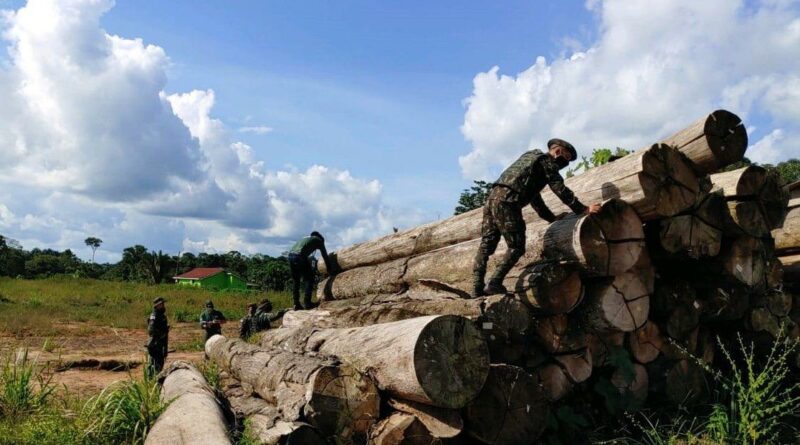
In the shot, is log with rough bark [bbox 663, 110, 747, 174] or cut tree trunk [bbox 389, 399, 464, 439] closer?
cut tree trunk [bbox 389, 399, 464, 439]

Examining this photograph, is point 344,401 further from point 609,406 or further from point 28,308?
point 28,308

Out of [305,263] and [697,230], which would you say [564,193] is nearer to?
[697,230]

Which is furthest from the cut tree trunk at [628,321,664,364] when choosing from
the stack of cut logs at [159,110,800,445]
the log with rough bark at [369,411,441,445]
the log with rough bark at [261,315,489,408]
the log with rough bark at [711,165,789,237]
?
the log with rough bark at [369,411,441,445]

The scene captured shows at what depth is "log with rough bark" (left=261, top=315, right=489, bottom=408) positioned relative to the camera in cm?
386

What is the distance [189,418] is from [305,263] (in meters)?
6.60

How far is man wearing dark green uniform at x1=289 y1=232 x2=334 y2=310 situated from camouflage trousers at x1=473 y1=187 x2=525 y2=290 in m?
5.40

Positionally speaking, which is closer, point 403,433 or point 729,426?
point 403,433

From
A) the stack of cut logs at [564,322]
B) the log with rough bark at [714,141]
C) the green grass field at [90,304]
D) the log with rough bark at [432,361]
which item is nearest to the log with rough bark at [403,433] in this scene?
the stack of cut logs at [564,322]

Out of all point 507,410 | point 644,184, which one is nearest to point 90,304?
point 507,410

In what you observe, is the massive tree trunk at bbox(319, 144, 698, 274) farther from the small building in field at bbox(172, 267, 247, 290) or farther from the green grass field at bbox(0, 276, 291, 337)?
the small building in field at bbox(172, 267, 247, 290)

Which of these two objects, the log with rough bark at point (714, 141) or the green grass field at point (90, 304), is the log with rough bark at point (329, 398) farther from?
the green grass field at point (90, 304)

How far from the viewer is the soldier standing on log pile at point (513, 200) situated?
5266 millimetres

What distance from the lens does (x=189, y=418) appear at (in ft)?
13.6

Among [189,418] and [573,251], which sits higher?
[573,251]
